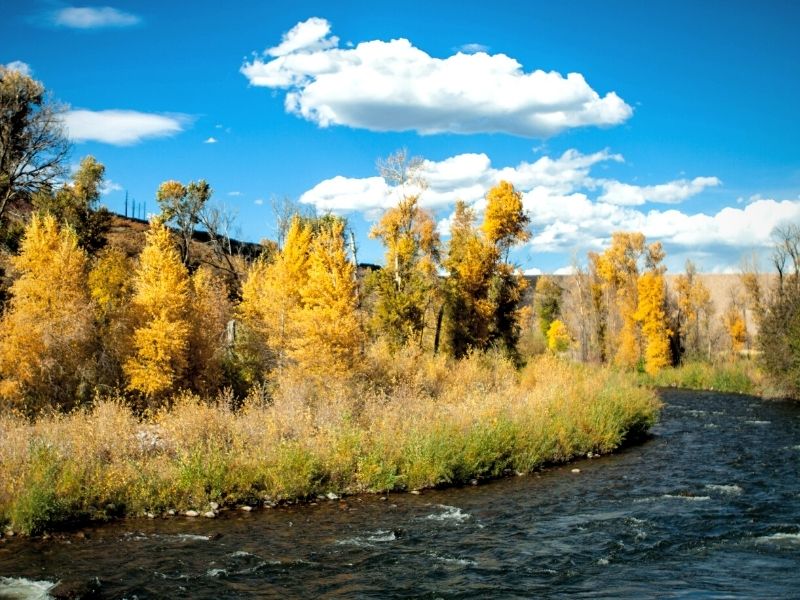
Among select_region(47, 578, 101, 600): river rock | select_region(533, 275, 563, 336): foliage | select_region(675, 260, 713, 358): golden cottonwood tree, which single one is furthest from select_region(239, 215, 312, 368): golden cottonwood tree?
select_region(533, 275, 563, 336): foliage

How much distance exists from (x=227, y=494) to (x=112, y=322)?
43.5 ft

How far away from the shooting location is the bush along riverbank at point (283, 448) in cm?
1496

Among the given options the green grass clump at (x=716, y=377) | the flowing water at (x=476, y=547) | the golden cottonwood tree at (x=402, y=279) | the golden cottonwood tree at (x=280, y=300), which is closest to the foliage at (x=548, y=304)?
the green grass clump at (x=716, y=377)

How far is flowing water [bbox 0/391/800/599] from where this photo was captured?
1098 cm

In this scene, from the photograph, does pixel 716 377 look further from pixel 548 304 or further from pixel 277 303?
pixel 548 304

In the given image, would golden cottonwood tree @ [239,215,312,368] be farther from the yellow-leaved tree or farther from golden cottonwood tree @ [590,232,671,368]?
golden cottonwood tree @ [590,232,671,368]

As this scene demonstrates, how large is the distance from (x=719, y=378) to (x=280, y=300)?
105 feet

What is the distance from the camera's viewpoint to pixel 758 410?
112ft

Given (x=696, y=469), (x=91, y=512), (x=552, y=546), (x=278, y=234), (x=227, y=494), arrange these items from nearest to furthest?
(x=552, y=546) < (x=91, y=512) < (x=227, y=494) < (x=696, y=469) < (x=278, y=234)

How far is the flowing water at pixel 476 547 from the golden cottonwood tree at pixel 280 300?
1485 centimetres

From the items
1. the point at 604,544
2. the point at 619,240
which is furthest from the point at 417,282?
the point at 619,240

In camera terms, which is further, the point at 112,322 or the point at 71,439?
the point at 112,322

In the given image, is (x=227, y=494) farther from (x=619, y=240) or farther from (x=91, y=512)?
(x=619, y=240)

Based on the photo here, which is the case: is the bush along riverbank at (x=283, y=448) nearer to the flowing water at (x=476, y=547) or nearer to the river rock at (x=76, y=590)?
the flowing water at (x=476, y=547)
